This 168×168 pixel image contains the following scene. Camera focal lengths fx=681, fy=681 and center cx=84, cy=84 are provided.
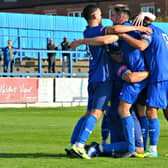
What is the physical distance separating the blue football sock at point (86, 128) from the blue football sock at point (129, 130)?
41 cm

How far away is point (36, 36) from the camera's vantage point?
4419cm

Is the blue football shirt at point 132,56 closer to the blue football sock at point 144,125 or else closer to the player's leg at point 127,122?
the player's leg at point 127,122

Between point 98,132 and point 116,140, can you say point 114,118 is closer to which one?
point 116,140

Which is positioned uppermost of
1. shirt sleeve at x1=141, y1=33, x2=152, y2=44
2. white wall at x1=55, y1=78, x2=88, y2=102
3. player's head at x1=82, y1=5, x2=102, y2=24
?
player's head at x1=82, y1=5, x2=102, y2=24

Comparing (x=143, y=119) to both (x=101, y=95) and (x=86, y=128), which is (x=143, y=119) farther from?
(x=86, y=128)

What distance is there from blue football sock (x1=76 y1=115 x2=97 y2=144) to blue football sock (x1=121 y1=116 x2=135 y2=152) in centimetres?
41

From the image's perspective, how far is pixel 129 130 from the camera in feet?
30.4

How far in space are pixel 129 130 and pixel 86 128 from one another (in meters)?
0.59

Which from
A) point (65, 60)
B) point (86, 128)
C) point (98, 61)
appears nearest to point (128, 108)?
point (86, 128)

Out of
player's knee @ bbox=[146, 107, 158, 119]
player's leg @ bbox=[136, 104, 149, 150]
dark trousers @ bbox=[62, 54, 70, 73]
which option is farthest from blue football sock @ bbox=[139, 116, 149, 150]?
dark trousers @ bbox=[62, 54, 70, 73]

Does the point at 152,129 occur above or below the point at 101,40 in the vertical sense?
below

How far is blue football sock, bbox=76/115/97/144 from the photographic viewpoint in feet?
30.2

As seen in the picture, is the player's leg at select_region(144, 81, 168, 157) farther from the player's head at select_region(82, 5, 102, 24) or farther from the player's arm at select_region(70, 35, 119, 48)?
the player's head at select_region(82, 5, 102, 24)

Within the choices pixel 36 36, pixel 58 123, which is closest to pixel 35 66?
pixel 36 36
